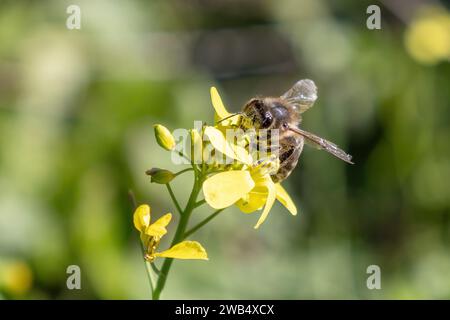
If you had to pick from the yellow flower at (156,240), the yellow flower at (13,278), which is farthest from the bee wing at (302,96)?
the yellow flower at (13,278)

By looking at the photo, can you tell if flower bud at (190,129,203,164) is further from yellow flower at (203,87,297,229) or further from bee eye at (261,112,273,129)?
bee eye at (261,112,273,129)

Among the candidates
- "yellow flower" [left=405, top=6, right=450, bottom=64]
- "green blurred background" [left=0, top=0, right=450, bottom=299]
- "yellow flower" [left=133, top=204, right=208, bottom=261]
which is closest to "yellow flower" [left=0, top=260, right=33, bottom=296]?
"green blurred background" [left=0, top=0, right=450, bottom=299]

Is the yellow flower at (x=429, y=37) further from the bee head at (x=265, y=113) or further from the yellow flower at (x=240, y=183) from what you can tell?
the yellow flower at (x=240, y=183)

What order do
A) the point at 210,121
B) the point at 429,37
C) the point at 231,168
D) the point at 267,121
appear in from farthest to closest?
the point at 429,37, the point at 210,121, the point at 267,121, the point at 231,168

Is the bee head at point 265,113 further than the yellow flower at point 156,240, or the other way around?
the bee head at point 265,113

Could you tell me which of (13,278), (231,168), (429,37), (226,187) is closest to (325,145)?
(231,168)

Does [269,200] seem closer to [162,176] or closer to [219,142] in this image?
[219,142]

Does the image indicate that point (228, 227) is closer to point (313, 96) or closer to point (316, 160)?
point (316, 160)

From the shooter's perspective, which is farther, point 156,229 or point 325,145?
point 325,145
